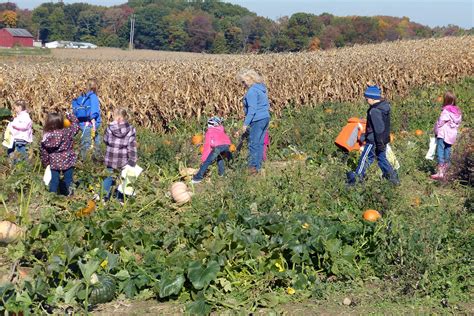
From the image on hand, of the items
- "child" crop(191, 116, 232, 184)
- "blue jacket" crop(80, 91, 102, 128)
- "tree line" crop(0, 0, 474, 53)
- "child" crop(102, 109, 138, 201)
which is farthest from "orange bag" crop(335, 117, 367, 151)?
"tree line" crop(0, 0, 474, 53)

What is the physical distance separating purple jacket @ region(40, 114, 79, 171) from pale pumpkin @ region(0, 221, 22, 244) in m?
1.48

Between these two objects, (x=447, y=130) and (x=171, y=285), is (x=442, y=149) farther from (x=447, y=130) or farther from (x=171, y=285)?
(x=171, y=285)

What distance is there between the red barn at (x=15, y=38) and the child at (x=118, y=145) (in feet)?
238

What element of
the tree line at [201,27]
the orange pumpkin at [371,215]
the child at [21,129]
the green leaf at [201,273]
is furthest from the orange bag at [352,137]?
the tree line at [201,27]

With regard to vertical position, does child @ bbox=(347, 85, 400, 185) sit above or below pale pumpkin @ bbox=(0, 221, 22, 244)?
above

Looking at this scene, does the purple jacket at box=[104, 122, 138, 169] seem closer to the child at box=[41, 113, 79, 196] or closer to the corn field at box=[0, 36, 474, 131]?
the child at box=[41, 113, 79, 196]

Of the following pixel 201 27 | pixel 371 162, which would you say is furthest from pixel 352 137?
pixel 201 27

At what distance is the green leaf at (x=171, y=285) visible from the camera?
4.63 metres

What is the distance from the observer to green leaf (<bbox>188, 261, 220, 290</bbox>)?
4555mm

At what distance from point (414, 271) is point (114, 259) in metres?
2.20

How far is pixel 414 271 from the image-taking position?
4.82 metres

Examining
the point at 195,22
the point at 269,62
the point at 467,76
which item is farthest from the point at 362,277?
the point at 195,22

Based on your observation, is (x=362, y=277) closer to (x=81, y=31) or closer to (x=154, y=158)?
(x=154, y=158)

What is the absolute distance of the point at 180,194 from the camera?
23.6 feet
